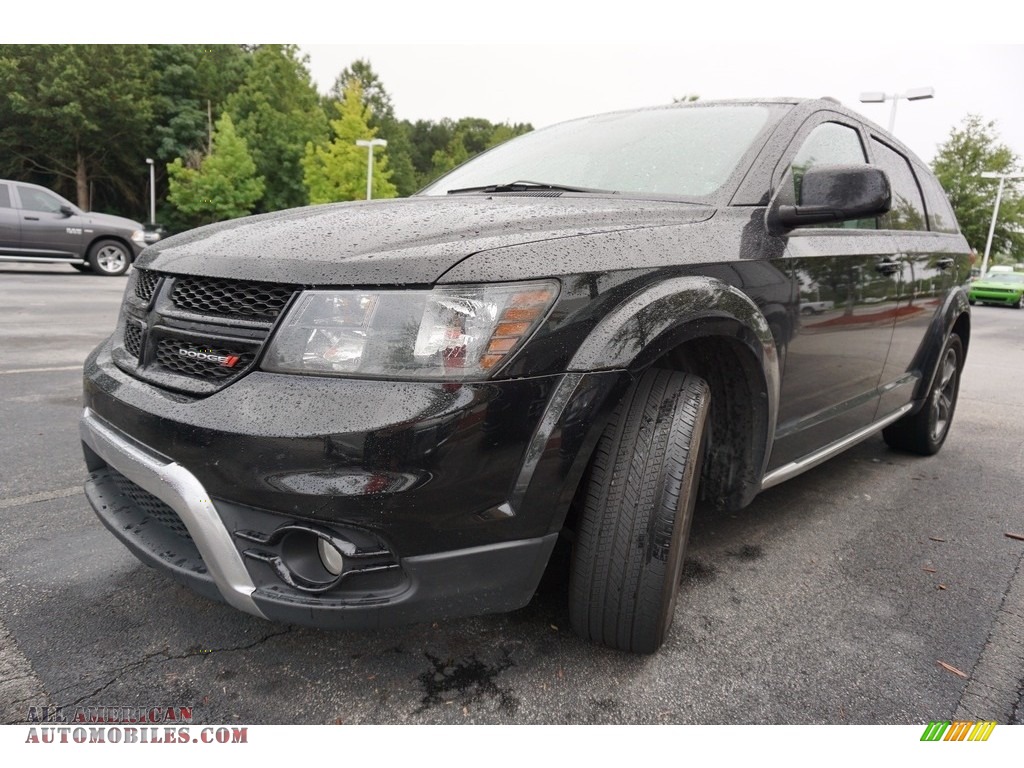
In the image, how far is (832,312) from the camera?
2.35 meters

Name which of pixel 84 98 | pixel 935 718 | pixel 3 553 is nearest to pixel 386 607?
pixel 935 718

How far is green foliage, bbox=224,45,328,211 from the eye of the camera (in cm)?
3991

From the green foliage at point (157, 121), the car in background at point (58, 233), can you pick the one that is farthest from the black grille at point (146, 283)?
the green foliage at point (157, 121)

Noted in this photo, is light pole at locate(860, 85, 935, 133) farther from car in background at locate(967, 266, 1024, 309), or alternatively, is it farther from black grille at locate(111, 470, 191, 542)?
black grille at locate(111, 470, 191, 542)

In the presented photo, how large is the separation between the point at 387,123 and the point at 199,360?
5975cm

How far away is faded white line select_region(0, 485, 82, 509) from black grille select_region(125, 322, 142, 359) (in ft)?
4.00

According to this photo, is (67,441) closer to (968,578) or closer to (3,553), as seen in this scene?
(3,553)

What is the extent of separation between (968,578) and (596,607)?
155 cm

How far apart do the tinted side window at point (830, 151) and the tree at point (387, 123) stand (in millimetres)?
41422

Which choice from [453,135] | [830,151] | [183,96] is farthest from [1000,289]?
[453,135]

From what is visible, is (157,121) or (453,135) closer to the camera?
(157,121)

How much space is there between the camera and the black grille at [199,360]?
1.50 meters

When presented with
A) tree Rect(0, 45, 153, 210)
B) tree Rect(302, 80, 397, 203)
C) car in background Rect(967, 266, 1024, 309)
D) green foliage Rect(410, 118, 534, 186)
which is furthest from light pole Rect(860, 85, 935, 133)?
green foliage Rect(410, 118, 534, 186)

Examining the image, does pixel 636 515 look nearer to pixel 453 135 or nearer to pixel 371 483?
pixel 371 483
